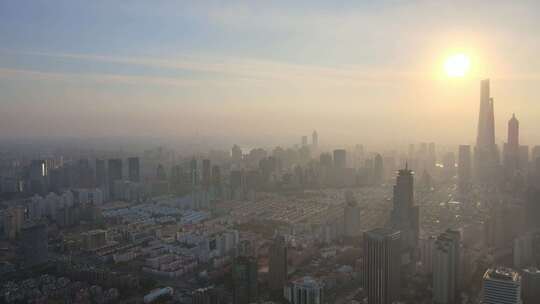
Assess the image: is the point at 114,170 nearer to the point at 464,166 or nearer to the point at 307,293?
the point at 307,293

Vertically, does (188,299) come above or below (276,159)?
below

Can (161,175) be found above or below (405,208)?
above

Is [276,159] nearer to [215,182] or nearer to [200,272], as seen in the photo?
[215,182]

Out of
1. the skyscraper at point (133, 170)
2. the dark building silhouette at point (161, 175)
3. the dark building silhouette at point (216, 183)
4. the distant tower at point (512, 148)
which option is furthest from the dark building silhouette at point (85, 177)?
the distant tower at point (512, 148)

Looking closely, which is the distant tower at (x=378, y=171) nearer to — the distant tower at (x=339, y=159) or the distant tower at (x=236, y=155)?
the distant tower at (x=339, y=159)

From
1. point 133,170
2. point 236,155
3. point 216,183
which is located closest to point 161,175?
point 133,170

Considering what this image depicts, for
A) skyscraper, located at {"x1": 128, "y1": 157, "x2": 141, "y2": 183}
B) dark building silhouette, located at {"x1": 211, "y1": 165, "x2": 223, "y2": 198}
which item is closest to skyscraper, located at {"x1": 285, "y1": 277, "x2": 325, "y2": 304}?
dark building silhouette, located at {"x1": 211, "y1": 165, "x2": 223, "y2": 198}

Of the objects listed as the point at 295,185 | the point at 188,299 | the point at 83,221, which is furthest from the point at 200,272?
the point at 295,185

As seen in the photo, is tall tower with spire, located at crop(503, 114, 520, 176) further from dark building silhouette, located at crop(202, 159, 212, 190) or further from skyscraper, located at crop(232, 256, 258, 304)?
skyscraper, located at crop(232, 256, 258, 304)
